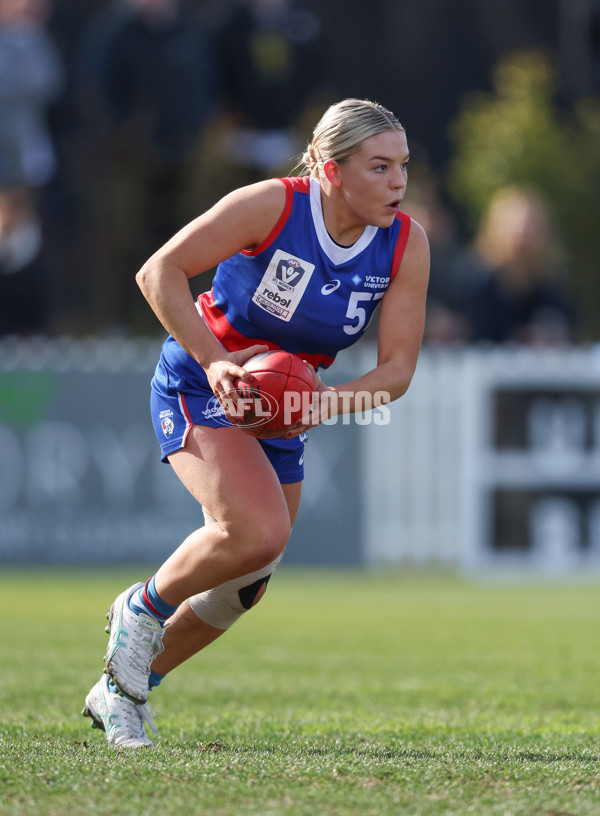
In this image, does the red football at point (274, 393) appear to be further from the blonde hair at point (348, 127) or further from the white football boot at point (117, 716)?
the white football boot at point (117, 716)

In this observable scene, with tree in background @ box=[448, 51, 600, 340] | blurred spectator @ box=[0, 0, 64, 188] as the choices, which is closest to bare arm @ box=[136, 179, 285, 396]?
blurred spectator @ box=[0, 0, 64, 188]

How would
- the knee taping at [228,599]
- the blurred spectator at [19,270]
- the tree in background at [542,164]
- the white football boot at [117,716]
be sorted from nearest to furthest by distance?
the white football boot at [117,716], the knee taping at [228,599], the blurred spectator at [19,270], the tree in background at [542,164]

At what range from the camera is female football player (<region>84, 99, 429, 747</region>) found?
4.16 meters

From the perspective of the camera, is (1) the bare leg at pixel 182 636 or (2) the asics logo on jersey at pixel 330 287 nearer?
(2) the asics logo on jersey at pixel 330 287

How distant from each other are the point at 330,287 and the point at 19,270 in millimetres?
8027

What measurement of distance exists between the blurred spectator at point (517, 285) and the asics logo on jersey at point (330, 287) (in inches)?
263

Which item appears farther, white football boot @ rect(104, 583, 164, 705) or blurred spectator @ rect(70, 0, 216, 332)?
blurred spectator @ rect(70, 0, 216, 332)

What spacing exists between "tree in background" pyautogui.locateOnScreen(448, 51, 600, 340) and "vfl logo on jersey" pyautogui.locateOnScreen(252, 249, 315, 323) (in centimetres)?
970

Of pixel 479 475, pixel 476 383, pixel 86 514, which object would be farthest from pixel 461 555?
pixel 86 514

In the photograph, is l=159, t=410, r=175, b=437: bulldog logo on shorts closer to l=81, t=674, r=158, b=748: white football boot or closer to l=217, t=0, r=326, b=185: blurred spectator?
l=81, t=674, r=158, b=748: white football boot

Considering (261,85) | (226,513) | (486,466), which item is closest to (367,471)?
(486,466)

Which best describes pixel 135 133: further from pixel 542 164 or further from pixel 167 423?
pixel 167 423

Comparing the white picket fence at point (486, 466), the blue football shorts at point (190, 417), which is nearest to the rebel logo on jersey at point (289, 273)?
the blue football shorts at point (190, 417)

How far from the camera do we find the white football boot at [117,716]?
4.25 metres
